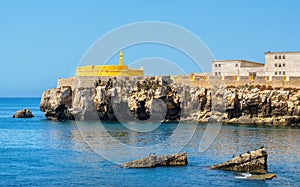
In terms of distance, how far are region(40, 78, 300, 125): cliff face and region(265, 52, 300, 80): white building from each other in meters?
5.25

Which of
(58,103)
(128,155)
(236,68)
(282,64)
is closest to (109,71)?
(58,103)

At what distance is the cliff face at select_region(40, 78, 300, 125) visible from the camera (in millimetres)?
69688

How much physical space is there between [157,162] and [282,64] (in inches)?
1745

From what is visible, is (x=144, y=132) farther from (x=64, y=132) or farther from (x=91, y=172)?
(x=91, y=172)

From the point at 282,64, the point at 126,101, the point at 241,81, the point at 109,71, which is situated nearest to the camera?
the point at 241,81

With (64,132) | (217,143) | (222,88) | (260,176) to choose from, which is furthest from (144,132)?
(260,176)

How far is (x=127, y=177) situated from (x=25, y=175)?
21.9 feet

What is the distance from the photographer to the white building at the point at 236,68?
256 ft

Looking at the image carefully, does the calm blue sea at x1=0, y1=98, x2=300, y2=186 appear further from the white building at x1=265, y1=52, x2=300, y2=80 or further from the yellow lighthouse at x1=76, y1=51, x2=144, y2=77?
the yellow lighthouse at x1=76, y1=51, x2=144, y2=77

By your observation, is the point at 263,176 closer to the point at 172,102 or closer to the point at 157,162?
the point at 157,162

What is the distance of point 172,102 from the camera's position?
2987 inches

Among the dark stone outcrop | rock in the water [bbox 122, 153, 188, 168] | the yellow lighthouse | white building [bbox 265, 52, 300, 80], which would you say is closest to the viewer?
rock in the water [bbox 122, 153, 188, 168]

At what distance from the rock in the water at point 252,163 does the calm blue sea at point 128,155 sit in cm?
93

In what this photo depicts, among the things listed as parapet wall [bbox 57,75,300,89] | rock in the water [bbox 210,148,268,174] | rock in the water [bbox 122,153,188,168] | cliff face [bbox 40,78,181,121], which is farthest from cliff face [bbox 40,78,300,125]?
rock in the water [bbox 210,148,268,174]
